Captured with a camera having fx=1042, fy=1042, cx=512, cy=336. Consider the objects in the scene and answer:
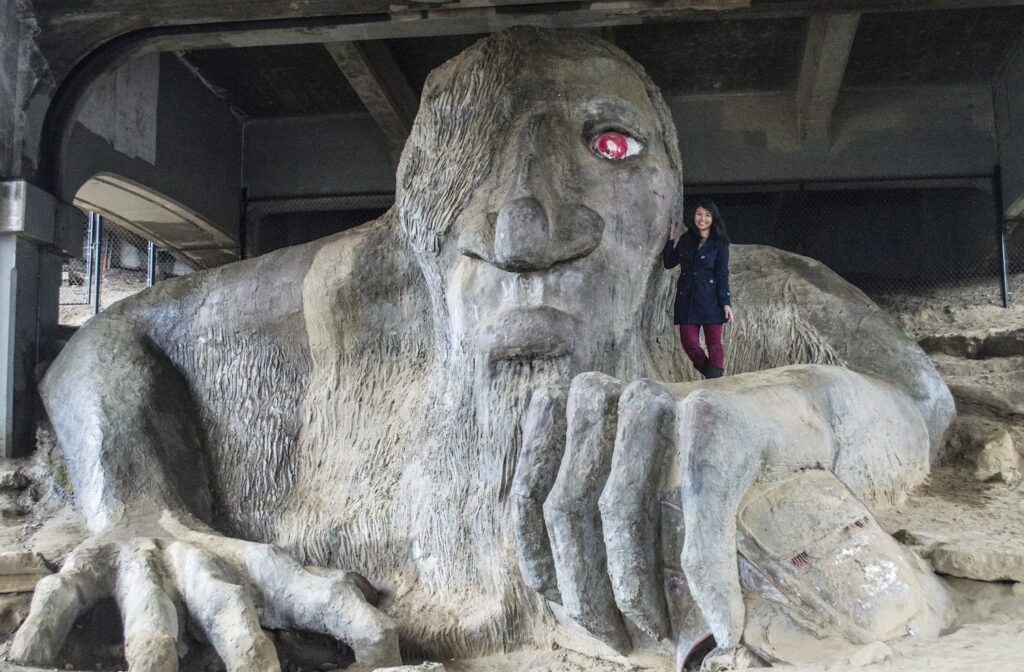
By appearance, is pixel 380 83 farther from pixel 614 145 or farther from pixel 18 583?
pixel 18 583

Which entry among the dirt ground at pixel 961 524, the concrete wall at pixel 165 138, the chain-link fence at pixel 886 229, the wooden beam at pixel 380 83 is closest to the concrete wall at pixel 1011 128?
the chain-link fence at pixel 886 229

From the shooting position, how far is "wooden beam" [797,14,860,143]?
3961 millimetres

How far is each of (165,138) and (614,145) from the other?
298cm

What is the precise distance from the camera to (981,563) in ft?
5.75

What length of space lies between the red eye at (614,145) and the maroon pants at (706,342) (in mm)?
412

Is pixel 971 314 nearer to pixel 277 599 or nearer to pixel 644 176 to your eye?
pixel 644 176

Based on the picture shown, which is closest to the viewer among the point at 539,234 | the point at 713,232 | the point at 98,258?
the point at 539,234

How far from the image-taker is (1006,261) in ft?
14.9

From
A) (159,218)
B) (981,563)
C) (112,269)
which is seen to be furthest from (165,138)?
(112,269)

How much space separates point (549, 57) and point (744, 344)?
0.84 metres

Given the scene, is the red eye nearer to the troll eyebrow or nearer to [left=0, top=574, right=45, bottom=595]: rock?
the troll eyebrow

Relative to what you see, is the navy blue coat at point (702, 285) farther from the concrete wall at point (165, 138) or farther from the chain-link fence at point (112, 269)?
the chain-link fence at point (112, 269)

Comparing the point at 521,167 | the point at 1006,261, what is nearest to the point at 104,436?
the point at 521,167

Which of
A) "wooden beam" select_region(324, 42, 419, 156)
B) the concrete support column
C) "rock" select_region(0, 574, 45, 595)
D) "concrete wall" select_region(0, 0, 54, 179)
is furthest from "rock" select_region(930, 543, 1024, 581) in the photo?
"wooden beam" select_region(324, 42, 419, 156)
